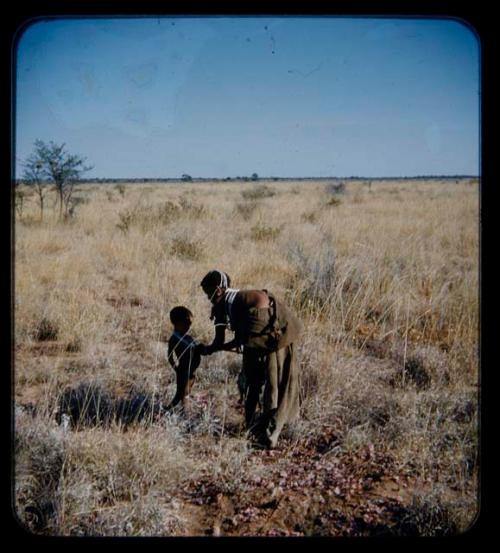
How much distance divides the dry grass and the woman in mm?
200

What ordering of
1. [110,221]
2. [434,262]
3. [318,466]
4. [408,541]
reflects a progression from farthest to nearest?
[110,221]
[434,262]
[318,466]
[408,541]

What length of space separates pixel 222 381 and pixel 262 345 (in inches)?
48.0

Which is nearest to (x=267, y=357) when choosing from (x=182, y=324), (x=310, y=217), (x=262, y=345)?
(x=262, y=345)

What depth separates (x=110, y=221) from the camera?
12.5 metres

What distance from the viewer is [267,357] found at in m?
3.72

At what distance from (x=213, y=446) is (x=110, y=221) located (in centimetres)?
956

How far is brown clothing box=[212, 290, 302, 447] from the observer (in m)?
3.58

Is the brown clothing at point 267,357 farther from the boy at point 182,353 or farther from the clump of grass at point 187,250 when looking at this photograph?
the clump of grass at point 187,250

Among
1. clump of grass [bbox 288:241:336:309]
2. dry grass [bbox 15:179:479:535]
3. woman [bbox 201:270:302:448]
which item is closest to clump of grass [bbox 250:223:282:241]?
dry grass [bbox 15:179:479:535]

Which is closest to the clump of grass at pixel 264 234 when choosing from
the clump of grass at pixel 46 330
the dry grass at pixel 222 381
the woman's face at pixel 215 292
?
the dry grass at pixel 222 381

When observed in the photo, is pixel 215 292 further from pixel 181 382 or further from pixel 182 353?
A: pixel 181 382
